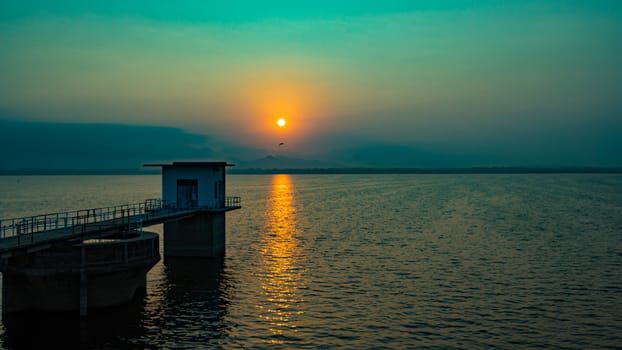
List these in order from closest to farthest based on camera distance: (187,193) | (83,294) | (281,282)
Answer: (83,294) < (281,282) < (187,193)

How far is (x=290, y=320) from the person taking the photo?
3111cm

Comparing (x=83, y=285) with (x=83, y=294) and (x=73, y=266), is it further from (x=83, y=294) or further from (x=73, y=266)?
(x=73, y=266)

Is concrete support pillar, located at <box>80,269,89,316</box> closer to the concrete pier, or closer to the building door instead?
the concrete pier

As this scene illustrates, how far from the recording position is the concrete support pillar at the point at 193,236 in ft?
162

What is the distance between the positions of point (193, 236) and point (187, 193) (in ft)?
14.2

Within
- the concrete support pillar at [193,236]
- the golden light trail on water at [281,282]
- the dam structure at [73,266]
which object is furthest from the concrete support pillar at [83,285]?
the concrete support pillar at [193,236]

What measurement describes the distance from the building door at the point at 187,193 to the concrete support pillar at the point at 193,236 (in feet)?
5.62

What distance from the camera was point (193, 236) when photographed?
4981 cm

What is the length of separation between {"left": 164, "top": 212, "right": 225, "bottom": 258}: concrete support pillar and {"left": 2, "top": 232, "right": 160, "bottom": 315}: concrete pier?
16.9 meters

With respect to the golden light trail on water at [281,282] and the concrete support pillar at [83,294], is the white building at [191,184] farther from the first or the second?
the concrete support pillar at [83,294]

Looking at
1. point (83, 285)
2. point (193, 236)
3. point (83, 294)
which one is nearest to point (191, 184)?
point (193, 236)

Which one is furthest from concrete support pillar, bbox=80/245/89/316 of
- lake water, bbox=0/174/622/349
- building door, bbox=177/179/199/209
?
building door, bbox=177/179/199/209

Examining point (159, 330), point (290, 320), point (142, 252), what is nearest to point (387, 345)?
point (290, 320)

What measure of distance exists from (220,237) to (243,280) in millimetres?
10511
